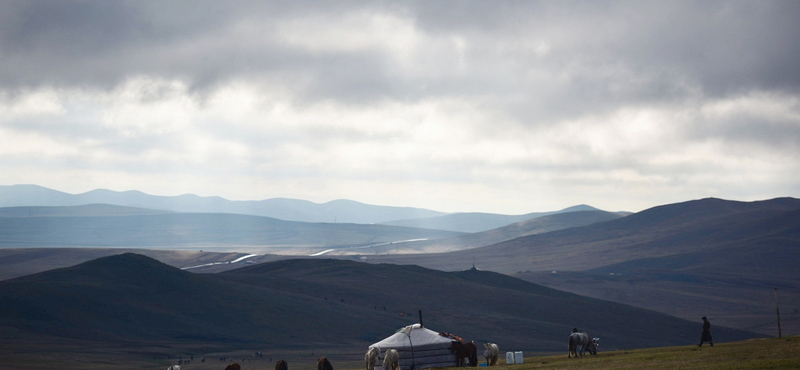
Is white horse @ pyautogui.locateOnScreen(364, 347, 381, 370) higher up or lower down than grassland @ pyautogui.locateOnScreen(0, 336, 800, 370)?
higher up

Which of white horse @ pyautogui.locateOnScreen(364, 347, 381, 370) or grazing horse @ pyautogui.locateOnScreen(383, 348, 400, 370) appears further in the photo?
white horse @ pyautogui.locateOnScreen(364, 347, 381, 370)

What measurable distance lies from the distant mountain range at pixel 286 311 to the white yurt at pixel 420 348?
206ft

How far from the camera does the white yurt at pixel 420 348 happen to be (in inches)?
1740

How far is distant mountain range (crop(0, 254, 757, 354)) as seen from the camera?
379 ft

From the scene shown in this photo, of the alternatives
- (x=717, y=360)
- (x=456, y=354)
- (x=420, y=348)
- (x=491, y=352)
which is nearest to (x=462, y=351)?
(x=456, y=354)

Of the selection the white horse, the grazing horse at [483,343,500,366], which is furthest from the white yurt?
the grazing horse at [483,343,500,366]

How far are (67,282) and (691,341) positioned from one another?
11112 cm

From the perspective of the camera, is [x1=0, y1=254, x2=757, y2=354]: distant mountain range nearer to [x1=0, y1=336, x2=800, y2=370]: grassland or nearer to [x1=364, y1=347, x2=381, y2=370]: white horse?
[x1=0, y1=336, x2=800, y2=370]: grassland

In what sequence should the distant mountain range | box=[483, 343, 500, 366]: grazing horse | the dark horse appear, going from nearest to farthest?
1. the dark horse
2. box=[483, 343, 500, 366]: grazing horse
3. the distant mountain range

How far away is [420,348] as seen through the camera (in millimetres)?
44469

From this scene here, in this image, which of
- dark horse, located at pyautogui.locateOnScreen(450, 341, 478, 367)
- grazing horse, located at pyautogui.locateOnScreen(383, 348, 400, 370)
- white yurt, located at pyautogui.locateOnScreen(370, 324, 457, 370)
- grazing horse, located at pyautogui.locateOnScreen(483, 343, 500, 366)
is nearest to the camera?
grazing horse, located at pyautogui.locateOnScreen(383, 348, 400, 370)

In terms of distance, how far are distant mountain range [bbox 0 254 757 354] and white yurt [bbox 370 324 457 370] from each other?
62.7m

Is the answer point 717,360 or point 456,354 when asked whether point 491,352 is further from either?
point 717,360

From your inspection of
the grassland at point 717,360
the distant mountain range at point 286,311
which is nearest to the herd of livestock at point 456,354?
the grassland at point 717,360
